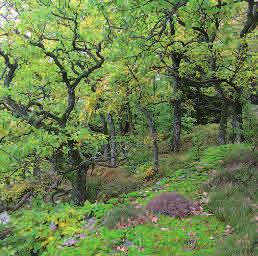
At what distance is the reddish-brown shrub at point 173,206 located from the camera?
8875 mm

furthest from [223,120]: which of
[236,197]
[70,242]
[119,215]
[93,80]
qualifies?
[70,242]

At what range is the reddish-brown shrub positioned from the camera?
8875 millimetres

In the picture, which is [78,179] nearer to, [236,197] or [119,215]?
[119,215]

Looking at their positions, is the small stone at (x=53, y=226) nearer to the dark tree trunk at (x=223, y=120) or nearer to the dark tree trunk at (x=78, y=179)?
the dark tree trunk at (x=78, y=179)

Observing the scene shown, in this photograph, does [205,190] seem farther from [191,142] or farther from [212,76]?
[191,142]

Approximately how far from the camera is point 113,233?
800 centimetres

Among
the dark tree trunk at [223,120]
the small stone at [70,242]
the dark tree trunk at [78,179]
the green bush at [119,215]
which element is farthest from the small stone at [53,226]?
the dark tree trunk at [223,120]

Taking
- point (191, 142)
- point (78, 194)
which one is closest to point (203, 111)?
point (191, 142)

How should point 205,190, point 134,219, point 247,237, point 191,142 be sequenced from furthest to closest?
point 191,142, point 205,190, point 134,219, point 247,237

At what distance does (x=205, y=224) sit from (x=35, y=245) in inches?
169

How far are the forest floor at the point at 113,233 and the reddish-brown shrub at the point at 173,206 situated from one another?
251 mm

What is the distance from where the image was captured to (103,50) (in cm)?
1683

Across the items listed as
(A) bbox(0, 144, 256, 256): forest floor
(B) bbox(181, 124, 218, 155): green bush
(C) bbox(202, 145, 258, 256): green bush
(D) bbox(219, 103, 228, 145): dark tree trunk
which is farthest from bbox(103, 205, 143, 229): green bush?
(B) bbox(181, 124, 218, 155): green bush

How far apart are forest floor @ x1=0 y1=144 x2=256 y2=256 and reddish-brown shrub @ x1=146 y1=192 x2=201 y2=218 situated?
9.9 inches
